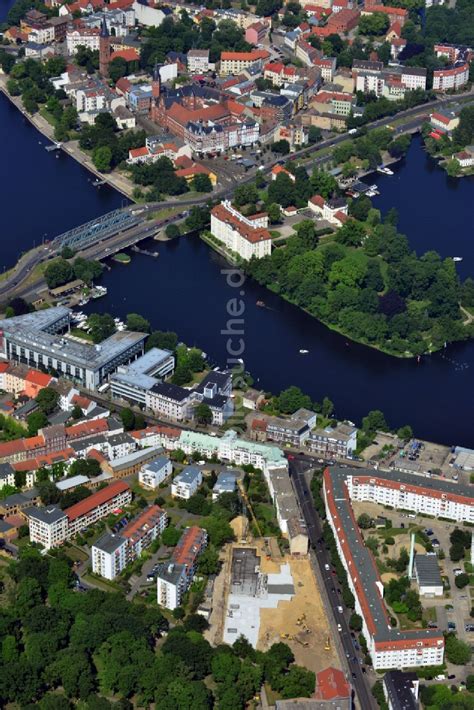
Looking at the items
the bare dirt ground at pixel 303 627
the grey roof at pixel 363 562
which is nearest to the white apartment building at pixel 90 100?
the grey roof at pixel 363 562

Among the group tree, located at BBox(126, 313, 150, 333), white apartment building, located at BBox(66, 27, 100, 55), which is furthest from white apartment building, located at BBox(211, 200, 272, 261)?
white apartment building, located at BBox(66, 27, 100, 55)

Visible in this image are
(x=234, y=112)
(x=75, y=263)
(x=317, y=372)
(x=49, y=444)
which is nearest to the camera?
(x=49, y=444)

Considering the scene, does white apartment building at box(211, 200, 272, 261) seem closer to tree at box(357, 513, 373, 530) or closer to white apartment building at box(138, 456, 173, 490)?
white apartment building at box(138, 456, 173, 490)

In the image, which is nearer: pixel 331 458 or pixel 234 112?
pixel 331 458

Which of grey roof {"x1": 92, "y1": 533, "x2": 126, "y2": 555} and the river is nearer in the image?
grey roof {"x1": 92, "y1": 533, "x2": 126, "y2": 555}

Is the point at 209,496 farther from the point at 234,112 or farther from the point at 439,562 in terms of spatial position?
the point at 234,112

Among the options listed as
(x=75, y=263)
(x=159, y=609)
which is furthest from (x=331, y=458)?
(x=75, y=263)

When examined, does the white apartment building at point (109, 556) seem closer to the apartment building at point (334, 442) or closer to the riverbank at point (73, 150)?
the apartment building at point (334, 442)
